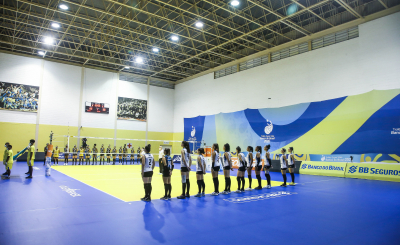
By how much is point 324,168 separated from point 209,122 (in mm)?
13588

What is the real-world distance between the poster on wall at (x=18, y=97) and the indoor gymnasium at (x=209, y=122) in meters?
0.10

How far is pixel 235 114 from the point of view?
24703 mm

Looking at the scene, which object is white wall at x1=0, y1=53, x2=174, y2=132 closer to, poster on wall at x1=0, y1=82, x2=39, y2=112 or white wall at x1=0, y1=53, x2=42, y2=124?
white wall at x1=0, y1=53, x2=42, y2=124

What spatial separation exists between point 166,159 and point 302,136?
1409 cm

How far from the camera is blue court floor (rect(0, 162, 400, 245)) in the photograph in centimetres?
467

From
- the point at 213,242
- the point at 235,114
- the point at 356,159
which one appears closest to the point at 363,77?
the point at 356,159

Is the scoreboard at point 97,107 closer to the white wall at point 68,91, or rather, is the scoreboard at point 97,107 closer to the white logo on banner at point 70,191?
the white wall at point 68,91

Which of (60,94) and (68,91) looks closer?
(60,94)

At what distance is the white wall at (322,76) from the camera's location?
50.5ft

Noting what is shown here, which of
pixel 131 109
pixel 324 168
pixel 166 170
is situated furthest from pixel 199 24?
pixel 131 109

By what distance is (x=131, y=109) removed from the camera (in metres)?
30.5

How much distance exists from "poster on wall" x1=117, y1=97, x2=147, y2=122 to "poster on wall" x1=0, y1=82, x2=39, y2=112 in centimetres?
842

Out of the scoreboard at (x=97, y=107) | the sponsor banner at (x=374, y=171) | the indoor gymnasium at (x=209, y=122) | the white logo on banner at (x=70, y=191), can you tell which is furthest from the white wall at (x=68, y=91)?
the sponsor banner at (x=374, y=171)

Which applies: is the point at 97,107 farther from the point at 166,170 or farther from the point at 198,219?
the point at 198,219
